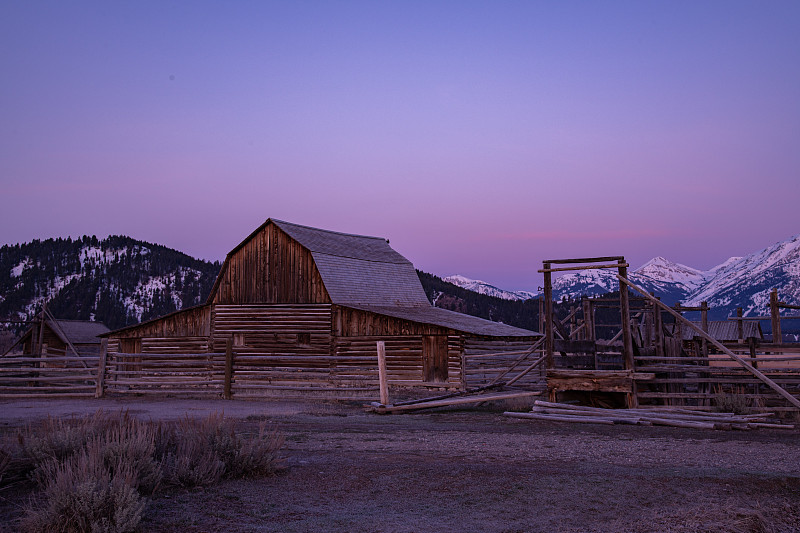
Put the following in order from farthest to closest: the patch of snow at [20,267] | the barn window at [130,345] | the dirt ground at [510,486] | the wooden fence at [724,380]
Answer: the patch of snow at [20,267] → the barn window at [130,345] → the wooden fence at [724,380] → the dirt ground at [510,486]

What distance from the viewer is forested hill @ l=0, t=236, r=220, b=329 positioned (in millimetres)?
118000

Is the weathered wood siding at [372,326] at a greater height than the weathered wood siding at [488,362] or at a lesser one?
greater

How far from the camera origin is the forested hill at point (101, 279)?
118 meters

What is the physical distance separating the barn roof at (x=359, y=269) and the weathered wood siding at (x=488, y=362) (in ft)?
18.8

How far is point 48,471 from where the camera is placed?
6.06 m

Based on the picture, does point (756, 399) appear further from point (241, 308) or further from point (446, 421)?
point (241, 308)

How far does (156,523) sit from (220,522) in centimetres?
50

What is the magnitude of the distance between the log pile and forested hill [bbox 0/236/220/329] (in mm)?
106726

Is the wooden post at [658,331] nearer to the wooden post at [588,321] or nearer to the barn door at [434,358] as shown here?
the wooden post at [588,321]

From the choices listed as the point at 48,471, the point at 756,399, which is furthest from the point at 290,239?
the point at 48,471

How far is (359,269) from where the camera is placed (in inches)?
1270

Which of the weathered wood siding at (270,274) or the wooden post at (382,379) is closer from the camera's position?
the wooden post at (382,379)

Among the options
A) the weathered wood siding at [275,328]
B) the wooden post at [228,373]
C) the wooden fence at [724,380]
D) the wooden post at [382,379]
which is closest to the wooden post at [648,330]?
the wooden fence at [724,380]

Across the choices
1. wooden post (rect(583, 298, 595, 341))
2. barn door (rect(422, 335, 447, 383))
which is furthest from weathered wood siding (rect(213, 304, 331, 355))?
wooden post (rect(583, 298, 595, 341))
